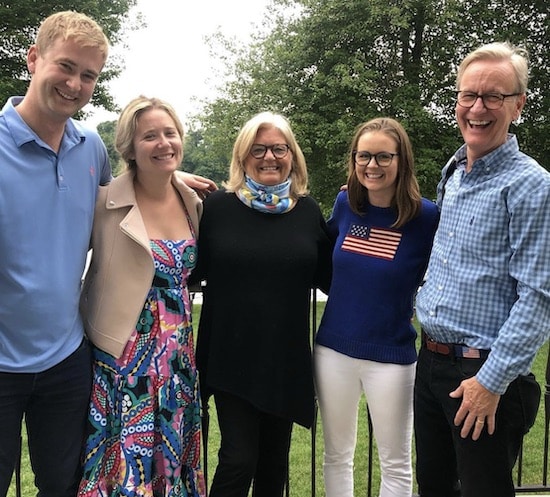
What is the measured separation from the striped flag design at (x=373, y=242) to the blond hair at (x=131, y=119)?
0.93m

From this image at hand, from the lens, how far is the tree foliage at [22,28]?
1202 cm

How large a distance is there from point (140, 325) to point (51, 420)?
50 centimetres

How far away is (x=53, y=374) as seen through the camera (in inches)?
87.0

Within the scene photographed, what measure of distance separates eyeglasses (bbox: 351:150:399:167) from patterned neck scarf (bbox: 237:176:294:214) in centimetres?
37

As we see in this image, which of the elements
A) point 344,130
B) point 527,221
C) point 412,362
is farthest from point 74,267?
point 344,130

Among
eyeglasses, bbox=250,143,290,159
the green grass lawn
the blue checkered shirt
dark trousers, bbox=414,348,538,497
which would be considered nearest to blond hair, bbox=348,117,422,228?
the blue checkered shirt

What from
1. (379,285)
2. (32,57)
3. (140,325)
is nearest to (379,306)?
(379,285)

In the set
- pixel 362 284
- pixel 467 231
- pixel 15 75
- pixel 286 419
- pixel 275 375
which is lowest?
pixel 286 419

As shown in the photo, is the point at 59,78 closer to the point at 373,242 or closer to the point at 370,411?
the point at 373,242

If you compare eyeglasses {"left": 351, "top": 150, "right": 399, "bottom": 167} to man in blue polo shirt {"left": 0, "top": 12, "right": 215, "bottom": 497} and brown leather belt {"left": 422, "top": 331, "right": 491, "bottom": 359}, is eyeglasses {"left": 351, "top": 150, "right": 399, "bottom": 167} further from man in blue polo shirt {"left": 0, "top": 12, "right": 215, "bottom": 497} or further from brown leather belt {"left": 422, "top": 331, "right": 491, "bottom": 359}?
→ man in blue polo shirt {"left": 0, "top": 12, "right": 215, "bottom": 497}

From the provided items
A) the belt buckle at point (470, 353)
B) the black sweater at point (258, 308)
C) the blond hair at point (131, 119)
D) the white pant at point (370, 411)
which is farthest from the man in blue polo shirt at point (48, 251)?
the belt buckle at point (470, 353)

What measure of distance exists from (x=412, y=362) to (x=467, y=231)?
0.71 m

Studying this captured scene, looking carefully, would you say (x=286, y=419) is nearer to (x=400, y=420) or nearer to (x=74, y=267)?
(x=400, y=420)

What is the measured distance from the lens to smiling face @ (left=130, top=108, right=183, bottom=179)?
2412 millimetres
